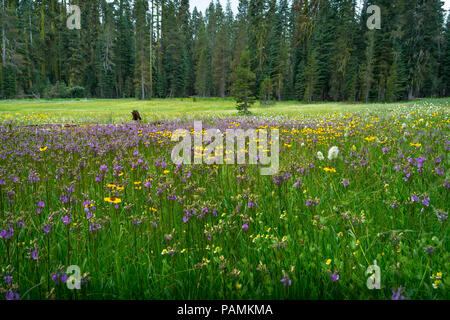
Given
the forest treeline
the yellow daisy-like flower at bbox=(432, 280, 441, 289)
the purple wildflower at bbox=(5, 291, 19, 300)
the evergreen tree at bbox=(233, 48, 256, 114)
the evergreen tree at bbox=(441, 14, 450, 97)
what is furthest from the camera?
the evergreen tree at bbox=(441, 14, 450, 97)

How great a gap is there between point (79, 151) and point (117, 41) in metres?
72.4

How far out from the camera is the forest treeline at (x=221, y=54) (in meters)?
41.6

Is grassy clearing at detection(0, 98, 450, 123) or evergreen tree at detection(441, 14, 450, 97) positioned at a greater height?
evergreen tree at detection(441, 14, 450, 97)

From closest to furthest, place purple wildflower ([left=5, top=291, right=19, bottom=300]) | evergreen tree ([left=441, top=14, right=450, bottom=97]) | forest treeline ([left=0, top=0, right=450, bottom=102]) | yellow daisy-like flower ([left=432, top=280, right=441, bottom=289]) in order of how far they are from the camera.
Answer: purple wildflower ([left=5, top=291, right=19, bottom=300]) < yellow daisy-like flower ([left=432, top=280, right=441, bottom=289]) < forest treeline ([left=0, top=0, right=450, bottom=102]) < evergreen tree ([left=441, top=14, right=450, bottom=97])

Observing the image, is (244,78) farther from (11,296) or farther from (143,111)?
(11,296)

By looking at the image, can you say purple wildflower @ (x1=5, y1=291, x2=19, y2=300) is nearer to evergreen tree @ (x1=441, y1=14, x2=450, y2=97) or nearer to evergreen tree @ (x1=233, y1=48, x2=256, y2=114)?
evergreen tree @ (x1=233, y1=48, x2=256, y2=114)

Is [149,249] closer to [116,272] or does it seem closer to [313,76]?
[116,272]

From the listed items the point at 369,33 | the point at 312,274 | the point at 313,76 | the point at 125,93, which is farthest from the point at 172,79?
the point at 312,274

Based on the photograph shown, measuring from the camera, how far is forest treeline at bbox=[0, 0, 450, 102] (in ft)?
136

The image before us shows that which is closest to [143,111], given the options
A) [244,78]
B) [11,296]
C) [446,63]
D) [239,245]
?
[244,78]

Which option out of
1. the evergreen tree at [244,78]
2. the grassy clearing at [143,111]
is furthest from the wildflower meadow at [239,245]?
the evergreen tree at [244,78]

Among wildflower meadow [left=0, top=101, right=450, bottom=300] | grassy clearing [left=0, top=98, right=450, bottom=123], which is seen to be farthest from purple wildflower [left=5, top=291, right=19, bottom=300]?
grassy clearing [left=0, top=98, right=450, bottom=123]

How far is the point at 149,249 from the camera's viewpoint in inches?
83.4

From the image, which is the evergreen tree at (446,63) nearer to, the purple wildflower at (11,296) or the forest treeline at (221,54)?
the forest treeline at (221,54)
